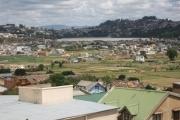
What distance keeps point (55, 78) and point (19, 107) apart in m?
47.3

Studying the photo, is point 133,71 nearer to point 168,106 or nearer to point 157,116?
point 168,106

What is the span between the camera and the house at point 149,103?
65.4 ft

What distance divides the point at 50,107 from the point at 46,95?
66 centimetres

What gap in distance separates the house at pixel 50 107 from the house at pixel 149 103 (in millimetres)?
1957

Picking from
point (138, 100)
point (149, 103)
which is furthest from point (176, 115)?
point (138, 100)

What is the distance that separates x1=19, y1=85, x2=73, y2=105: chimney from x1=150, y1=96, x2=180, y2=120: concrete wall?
14.6ft

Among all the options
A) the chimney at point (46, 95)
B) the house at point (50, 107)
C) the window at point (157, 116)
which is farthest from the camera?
the window at point (157, 116)

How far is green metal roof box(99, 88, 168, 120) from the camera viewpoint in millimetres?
19938

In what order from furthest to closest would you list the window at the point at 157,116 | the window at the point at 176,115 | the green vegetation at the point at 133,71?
the green vegetation at the point at 133,71 → the window at the point at 176,115 → the window at the point at 157,116

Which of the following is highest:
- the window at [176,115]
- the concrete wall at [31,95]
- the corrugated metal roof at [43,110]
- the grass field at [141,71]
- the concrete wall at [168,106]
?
the concrete wall at [31,95]

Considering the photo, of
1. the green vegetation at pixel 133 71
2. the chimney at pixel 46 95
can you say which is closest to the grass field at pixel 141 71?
the green vegetation at pixel 133 71

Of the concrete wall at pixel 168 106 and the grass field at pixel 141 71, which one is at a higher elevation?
the concrete wall at pixel 168 106

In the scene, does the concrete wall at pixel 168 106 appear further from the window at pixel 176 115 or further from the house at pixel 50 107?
the house at pixel 50 107

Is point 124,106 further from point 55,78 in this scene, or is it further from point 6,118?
point 55,78
